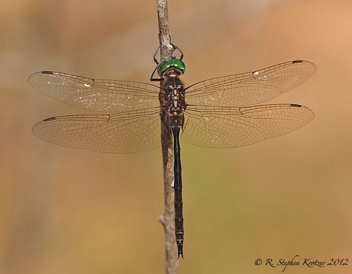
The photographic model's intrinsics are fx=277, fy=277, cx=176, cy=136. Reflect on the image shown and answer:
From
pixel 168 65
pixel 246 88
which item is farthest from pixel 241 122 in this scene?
pixel 168 65

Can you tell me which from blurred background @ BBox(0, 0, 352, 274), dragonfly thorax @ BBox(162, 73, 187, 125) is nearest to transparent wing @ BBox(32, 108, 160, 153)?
dragonfly thorax @ BBox(162, 73, 187, 125)

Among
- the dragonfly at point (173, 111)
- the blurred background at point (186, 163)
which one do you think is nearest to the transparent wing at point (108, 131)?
the dragonfly at point (173, 111)

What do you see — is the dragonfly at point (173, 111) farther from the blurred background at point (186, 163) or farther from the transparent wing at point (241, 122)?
the blurred background at point (186, 163)

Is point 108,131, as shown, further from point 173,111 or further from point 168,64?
point 168,64

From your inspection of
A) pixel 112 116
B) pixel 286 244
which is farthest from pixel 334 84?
pixel 112 116

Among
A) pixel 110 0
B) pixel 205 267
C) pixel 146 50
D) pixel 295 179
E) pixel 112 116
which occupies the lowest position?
pixel 205 267

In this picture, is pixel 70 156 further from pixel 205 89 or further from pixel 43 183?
pixel 205 89

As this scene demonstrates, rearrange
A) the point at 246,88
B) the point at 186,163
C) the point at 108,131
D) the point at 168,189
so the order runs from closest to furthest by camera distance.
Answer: the point at 168,189
the point at 108,131
the point at 246,88
the point at 186,163

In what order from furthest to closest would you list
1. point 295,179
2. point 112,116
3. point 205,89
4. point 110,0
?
1. point 110,0
2. point 295,179
3. point 205,89
4. point 112,116
